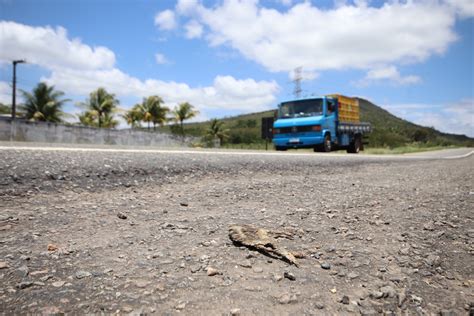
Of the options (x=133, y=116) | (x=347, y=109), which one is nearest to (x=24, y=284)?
(x=347, y=109)

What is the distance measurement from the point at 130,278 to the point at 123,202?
4.61 feet

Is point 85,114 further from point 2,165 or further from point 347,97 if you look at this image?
point 2,165

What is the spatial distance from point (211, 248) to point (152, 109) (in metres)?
50.5

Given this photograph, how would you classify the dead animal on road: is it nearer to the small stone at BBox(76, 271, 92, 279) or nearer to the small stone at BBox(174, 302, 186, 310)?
the small stone at BBox(174, 302, 186, 310)

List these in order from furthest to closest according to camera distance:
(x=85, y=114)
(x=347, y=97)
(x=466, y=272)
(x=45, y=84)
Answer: (x=85, y=114)
(x=45, y=84)
(x=347, y=97)
(x=466, y=272)

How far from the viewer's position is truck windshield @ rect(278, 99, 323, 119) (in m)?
13.1

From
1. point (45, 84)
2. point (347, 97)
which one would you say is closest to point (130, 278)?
point (347, 97)

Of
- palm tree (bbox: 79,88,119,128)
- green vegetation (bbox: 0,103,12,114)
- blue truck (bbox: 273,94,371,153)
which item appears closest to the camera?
blue truck (bbox: 273,94,371,153)

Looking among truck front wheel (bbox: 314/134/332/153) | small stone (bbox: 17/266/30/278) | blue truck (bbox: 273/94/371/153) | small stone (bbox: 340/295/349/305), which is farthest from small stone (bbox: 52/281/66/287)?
truck front wheel (bbox: 314/134/332/153)

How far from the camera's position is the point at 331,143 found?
13680 mm

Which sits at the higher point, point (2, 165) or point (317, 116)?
point (317, 116)

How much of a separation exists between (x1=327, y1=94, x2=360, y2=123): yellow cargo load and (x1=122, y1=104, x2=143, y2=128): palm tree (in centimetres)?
3997

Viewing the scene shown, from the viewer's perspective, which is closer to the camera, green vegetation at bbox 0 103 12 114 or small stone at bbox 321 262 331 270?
small stone at bbox 321 262 331 270

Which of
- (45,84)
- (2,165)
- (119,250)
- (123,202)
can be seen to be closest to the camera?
(119,250)
